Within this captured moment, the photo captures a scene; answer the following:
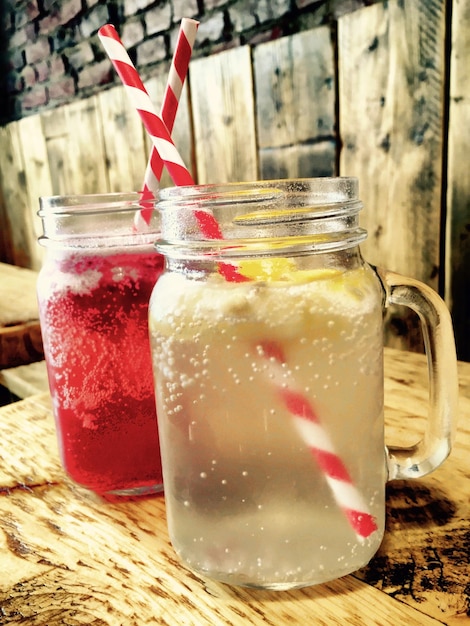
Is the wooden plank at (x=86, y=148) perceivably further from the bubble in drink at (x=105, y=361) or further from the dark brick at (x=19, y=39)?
the bubble in drink at (x=105, y=361)

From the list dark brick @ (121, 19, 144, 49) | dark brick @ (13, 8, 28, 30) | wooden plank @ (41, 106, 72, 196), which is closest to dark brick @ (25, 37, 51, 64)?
dark brick @ (13, 8, 28, 30)

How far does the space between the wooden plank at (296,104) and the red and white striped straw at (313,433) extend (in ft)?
3.82

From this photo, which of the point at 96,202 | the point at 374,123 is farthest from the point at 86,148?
the point at 96,202

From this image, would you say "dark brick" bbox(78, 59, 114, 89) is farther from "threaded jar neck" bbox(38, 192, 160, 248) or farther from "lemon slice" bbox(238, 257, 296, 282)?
"lemon slice" bbox(238, 257, 296, 282)

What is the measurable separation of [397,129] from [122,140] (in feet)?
3.96

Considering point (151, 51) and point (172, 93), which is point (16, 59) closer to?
point (151, 51)

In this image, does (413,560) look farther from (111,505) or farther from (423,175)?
(423,175)

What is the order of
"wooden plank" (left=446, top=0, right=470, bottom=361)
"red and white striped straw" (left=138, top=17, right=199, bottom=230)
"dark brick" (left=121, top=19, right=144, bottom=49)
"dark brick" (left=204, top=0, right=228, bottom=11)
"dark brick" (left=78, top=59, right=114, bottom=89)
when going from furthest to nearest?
"dark brick" (left=78, top=59, right=114, bottom=89), "dark brick" (left=121, top=19, right=144, bottom=49), "dark brick" (left=204, top=0, right=228, bottom=11), "wooden plank" (left=446, top=0, right=470, bottom=361), "red and white striped straw" (left=138, top=17, right=199, bottom=230)

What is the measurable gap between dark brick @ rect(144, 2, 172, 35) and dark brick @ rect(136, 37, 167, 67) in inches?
1.2

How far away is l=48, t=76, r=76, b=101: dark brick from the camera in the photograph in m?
2.53

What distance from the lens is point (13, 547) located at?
1.82 ft

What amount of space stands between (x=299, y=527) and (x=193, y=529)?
89mm

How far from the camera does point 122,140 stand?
225cm

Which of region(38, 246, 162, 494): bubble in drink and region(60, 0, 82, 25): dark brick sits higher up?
region(60, 0, 82, 25): dark brick
